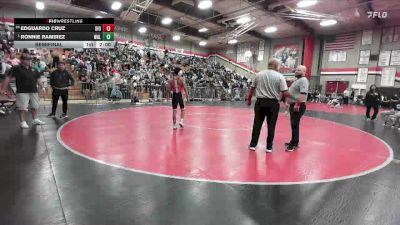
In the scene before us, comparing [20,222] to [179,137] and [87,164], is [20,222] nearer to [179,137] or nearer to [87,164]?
[87,164]

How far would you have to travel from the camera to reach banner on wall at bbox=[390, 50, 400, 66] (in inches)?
781

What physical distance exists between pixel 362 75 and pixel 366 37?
3135mm

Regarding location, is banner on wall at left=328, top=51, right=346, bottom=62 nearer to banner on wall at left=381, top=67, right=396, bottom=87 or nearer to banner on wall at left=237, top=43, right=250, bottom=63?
banner on wall at left=381, top=67, right=396, bottom=87

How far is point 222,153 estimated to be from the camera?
15.8 ft

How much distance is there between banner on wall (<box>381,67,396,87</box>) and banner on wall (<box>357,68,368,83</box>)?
1196mm

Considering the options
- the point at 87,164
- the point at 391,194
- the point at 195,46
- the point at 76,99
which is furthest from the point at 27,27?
the point at 195,46

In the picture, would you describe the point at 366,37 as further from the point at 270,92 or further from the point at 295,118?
the point at 270,92

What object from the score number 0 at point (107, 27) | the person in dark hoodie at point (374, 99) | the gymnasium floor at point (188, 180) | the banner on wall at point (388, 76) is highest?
the score number 0 at point (107, 27)

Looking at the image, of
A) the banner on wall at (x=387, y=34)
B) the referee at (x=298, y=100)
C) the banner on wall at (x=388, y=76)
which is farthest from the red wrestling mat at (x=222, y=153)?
the banner on wall at (x=387, y=34)

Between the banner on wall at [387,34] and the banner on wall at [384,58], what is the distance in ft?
3.05

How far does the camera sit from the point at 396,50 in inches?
784

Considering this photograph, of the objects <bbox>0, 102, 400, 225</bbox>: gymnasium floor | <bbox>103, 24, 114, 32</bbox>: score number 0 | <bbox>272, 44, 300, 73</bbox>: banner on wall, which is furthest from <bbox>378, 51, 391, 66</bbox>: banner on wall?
<bbox>103, 24, 114, 32</bbox>: score number 0

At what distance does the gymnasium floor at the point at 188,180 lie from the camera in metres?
2.49
